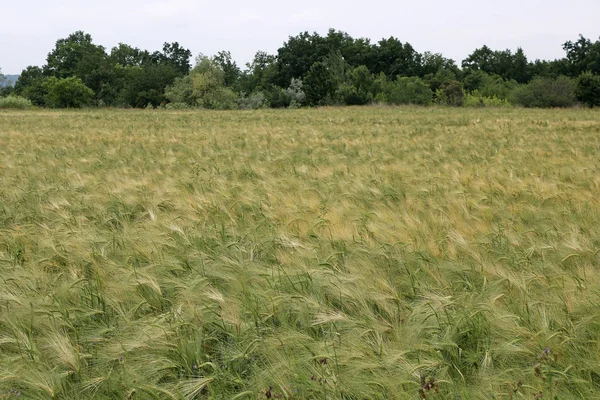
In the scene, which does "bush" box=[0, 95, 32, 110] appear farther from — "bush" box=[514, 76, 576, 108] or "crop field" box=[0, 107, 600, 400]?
"crop field" box=[0, 107, 600, 400]

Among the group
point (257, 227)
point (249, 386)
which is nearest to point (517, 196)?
point (257, 227)

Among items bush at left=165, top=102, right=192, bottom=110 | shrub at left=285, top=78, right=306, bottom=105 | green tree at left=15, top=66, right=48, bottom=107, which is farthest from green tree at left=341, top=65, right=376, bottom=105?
green tree at left=15, top=66, right=48, bottom=107

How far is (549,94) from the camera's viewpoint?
43969 mm

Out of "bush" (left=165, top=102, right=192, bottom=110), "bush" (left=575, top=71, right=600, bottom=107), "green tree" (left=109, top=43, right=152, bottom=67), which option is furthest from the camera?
"green tree" (left=109, top=43, right=152, bottom=67)

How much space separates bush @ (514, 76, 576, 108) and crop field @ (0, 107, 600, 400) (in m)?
42.0

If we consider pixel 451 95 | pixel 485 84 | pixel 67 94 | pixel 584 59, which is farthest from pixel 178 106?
pixel 584 59

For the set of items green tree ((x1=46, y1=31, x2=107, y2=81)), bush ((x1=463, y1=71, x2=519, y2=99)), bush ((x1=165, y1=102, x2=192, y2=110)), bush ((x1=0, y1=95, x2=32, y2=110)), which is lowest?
bush ((x1=165, y1=102, x2=192, y2=110))

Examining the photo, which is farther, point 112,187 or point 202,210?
point 112,187

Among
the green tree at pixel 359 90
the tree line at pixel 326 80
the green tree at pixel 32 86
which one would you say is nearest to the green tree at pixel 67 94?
the tree line at pixel 326 80

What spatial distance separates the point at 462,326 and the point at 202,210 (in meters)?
3.20

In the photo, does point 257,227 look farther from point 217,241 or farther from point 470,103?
point 470,103

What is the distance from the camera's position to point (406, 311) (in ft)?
9.15

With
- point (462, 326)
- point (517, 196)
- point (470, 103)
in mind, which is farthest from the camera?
point (470, 103)

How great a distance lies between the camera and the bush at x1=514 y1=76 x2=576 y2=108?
43.4 meters
